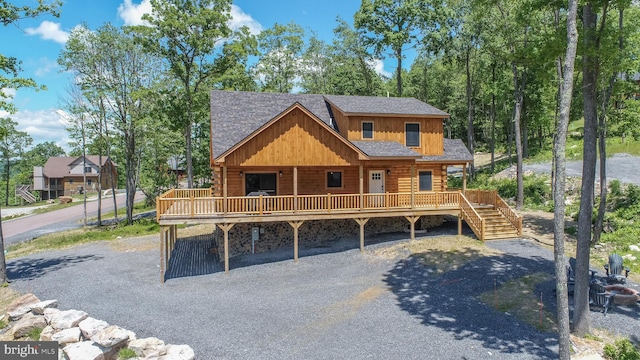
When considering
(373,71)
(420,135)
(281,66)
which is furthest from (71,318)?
(373,71)

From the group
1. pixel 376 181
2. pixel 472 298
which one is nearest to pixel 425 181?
pixel 376 181

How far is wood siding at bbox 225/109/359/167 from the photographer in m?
16.2

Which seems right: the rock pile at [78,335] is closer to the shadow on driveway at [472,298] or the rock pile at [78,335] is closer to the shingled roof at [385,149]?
the shadow on driveway at [472,298]

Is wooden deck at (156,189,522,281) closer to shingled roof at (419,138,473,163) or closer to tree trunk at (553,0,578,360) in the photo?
shingled roof at (419,138,473,163)

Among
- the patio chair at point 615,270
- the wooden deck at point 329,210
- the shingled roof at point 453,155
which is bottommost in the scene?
the patio chair at point 615,270

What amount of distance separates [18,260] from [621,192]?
3442 cm

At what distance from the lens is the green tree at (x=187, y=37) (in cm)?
2586

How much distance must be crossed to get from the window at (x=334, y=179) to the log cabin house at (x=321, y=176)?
2.3 inches

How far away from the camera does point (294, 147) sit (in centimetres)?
1680

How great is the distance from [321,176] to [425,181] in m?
6.59

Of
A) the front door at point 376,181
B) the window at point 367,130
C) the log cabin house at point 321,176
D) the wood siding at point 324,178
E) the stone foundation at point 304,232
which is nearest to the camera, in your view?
the log cabin house at point 321,176

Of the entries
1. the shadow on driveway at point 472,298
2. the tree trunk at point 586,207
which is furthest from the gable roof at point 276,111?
the tree trunk at point 586,207

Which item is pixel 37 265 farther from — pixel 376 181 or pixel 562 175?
pixel 562 175

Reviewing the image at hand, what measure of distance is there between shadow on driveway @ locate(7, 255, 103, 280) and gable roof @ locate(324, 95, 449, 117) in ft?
52.5
